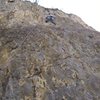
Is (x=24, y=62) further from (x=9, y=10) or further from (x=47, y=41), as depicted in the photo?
(x=9, y=10)

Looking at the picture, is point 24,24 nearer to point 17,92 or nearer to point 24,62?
point 24,62

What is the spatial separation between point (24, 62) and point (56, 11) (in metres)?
11.6

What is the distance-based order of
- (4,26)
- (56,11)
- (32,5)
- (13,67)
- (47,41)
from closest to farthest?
(13,67)
(47,41)
(4,26)
(32,5)
(56,11)

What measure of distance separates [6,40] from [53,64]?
3.67 m

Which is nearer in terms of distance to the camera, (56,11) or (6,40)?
(6,40)

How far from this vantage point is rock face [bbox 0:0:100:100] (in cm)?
1666

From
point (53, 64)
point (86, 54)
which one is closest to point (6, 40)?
point (53, 64)

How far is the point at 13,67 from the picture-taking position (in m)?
17.4

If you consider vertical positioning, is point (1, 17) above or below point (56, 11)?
above

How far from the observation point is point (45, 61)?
1797cm

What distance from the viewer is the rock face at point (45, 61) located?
1666 cm

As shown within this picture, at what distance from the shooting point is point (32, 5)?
25.1 meters

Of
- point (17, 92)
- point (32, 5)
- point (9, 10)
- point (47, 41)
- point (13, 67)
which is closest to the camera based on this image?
point (17, 92)

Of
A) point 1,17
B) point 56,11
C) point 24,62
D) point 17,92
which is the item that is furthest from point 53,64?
point 56,11
